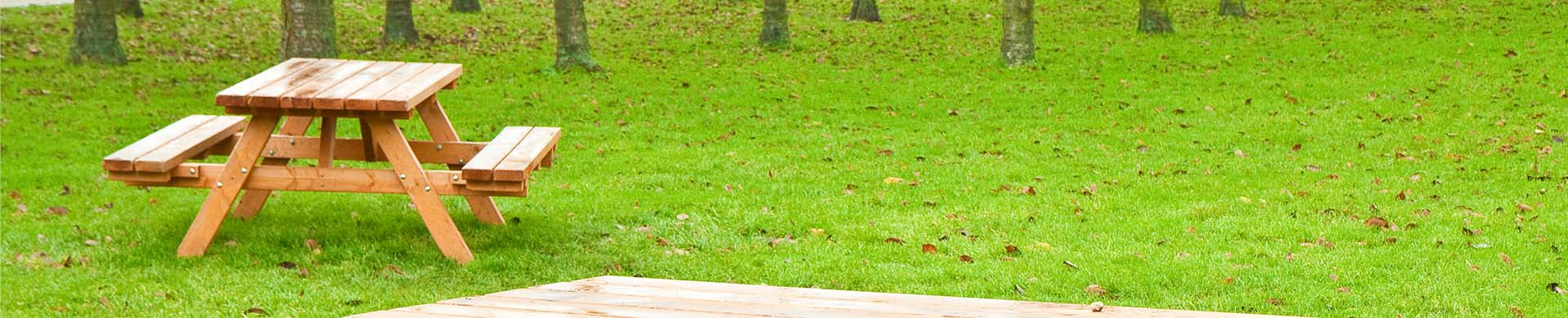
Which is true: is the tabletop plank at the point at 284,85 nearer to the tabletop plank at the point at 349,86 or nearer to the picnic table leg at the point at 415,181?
the tabletop plank at the point at 349,86

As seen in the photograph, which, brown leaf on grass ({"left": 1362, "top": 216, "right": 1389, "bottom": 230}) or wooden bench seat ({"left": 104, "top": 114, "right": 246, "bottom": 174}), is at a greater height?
wooden bench seat ({"left": 104, "top": 114, "right": 246, "bottom": 174})

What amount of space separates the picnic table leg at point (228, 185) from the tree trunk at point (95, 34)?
11660mm

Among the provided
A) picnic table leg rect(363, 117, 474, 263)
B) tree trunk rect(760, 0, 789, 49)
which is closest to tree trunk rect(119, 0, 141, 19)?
tree trunk rect(760, 0, 789, 49)

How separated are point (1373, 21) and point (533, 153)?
17144mm

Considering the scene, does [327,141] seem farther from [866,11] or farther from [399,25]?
[866,11]

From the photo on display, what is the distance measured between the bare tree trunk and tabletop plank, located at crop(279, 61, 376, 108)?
35.7ft

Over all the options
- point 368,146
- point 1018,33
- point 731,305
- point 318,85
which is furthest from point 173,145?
point 1018,33

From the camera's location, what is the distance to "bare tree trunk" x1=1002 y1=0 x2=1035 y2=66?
1730 centimetres

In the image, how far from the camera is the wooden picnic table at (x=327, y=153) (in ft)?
20.8

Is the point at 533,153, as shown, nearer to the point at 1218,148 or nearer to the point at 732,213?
the point at 732,213

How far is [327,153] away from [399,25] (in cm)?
1365

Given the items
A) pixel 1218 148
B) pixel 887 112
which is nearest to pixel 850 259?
pixel 1218 148

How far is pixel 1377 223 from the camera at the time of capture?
7.42 meters

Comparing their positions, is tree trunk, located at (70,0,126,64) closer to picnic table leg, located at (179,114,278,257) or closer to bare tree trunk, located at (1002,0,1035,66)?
bare tree trunk, located at (1002,0,1035,66)
